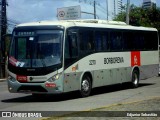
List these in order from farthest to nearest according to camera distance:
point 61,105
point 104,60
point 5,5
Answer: point 5,5 → point 104,60 → point 61,105

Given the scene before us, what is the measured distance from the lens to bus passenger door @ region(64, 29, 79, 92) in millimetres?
17719

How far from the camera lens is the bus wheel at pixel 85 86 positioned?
746 inches

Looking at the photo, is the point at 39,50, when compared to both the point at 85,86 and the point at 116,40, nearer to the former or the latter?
the point at 85,86

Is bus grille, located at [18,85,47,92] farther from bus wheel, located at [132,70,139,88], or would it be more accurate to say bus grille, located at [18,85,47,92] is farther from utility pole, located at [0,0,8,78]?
utility pole, located at [0,0,8,78]

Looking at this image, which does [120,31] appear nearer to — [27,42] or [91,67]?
[91,67]

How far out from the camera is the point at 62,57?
57.2 ft

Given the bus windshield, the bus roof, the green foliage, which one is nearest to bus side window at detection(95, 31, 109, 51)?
the bus roof

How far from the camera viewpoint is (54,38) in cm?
1764

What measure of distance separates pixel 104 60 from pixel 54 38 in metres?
3.89

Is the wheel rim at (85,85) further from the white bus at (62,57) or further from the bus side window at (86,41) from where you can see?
the bus side window at (86,41)

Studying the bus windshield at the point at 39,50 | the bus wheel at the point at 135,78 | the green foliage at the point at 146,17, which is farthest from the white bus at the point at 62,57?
the green foliage at the point at 146,17

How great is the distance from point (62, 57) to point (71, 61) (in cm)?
70

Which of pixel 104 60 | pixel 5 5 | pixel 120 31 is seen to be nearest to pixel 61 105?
pixel 104 60

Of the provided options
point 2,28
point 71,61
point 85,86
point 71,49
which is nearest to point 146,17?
point 2,28
